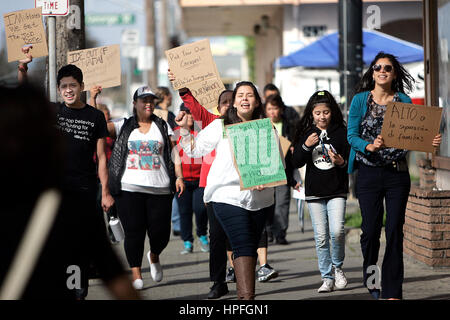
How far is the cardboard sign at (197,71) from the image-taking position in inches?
299

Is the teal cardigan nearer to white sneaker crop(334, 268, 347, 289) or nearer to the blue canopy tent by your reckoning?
white sneaker crop(334, 268, 347, 289)

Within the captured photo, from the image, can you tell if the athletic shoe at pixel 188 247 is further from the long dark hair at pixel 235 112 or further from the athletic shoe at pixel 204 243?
the long dark hair at pixel 235 112

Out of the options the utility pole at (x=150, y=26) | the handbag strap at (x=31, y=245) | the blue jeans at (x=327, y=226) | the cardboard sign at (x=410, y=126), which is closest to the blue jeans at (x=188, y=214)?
the blue jeans at (x=327, y=226)

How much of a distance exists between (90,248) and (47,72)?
18.7 feet

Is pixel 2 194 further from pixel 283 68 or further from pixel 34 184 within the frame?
pixel 283 68

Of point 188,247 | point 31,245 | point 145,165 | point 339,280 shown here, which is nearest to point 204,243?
point 188,247

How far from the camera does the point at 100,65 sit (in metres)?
7.83

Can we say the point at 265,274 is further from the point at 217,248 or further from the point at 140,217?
the point at 140,217

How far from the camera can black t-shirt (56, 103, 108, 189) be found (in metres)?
6.77

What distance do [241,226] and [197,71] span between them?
1.86 m
